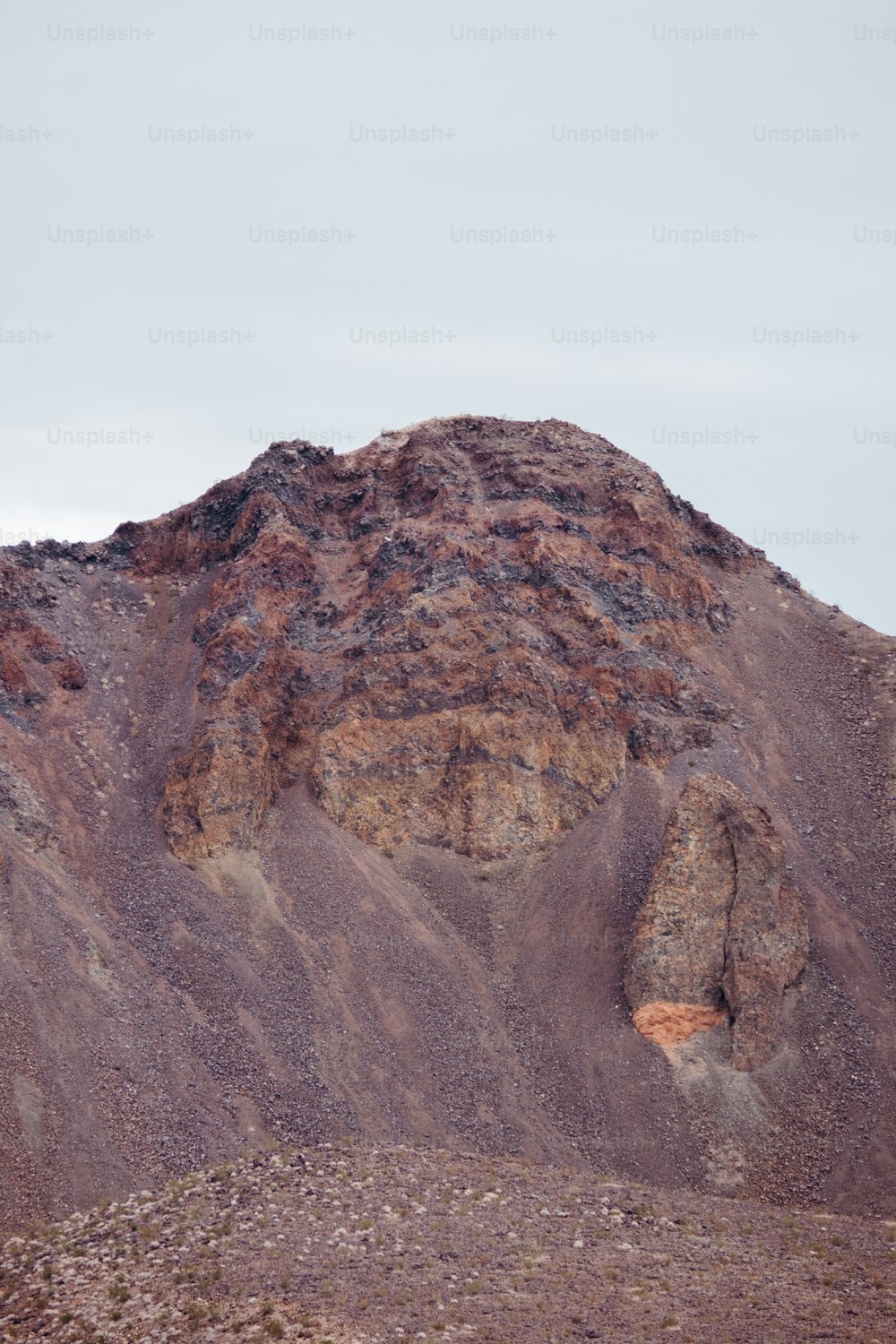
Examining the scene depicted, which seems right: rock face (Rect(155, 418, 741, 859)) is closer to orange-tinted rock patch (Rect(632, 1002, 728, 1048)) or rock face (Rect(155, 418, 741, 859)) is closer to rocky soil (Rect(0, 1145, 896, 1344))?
orange-tinted rock patch (Rect(632, 1002, 728, 1048))

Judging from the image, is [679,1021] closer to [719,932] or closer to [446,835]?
[719,932]

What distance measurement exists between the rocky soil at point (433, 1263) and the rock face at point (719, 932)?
19.9 feet

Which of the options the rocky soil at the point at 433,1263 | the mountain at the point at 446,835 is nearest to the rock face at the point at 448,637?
the mountain at the point at 446,835

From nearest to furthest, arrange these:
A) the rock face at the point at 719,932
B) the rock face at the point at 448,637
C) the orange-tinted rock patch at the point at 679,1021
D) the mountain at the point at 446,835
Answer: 1. the mountain at the point at 446,835
2. the rock face at the point at 719,932
3. the orange-tinted rock patch at the point at 679,1021
4. the rock face at the point at 448,637

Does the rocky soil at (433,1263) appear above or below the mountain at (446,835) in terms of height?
below

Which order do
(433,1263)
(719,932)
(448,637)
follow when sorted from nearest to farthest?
(433,1263), (719,932), (448,637)

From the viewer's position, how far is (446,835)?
39875 millimetres

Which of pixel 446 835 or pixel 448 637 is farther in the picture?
pixel 448 637

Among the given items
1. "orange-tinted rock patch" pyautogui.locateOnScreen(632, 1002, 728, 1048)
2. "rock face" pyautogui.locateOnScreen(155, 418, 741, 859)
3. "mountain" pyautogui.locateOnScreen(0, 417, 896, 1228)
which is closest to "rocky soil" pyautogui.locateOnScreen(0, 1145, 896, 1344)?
"mountain" pyautogui.locateOnScreen(0, 417, 896, 1228)

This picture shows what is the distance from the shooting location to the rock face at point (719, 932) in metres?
32.4

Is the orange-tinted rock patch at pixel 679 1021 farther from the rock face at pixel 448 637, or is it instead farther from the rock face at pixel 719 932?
the rock face at pixel 448 637

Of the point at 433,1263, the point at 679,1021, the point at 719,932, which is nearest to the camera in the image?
the point at 433,1263

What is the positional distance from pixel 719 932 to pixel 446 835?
11188mm

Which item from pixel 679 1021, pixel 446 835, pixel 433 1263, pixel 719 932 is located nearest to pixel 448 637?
pixel 446 835
